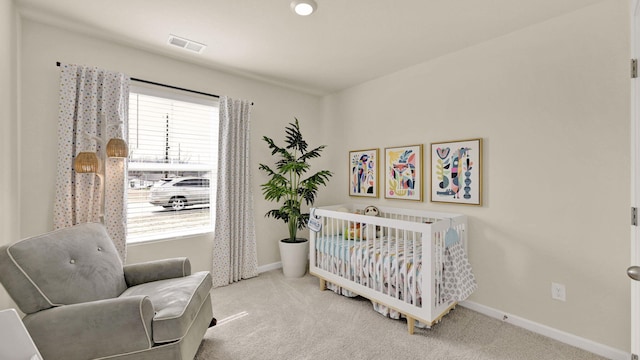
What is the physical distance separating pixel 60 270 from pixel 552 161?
10.8 feet

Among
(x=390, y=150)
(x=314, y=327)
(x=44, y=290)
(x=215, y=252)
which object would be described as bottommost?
(x=314, y=327)

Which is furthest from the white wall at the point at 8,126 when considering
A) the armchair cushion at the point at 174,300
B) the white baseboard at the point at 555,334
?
the white baseboard at the point at 555,334

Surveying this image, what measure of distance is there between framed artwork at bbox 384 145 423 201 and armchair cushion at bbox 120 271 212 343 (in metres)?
2.10

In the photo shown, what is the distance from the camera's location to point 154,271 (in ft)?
6.48

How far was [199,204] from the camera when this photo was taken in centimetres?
306

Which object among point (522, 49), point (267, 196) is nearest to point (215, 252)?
point (267, 196)

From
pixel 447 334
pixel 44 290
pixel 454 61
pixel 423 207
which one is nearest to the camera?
pixel 44 290

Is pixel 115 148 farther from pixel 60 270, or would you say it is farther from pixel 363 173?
pixel 363 173

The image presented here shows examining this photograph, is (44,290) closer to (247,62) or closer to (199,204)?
(199,204)

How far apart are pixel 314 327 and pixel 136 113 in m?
2.54

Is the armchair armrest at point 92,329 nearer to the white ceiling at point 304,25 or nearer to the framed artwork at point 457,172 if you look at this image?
the white ceiling at point 304,25

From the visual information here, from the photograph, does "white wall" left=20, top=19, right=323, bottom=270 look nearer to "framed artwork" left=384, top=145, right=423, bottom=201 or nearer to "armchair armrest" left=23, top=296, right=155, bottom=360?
"armchair armrest" left=23, top=296, right=155, bottom=360

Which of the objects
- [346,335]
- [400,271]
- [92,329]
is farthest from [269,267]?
[92,329]

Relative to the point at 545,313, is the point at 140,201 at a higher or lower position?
higher
